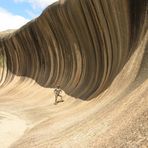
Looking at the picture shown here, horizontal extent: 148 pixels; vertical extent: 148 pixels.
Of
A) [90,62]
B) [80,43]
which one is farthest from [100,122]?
[80,43]

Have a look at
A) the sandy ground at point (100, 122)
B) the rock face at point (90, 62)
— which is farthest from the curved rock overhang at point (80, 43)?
the sandy ground at point (100, 122)

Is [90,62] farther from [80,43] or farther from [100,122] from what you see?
[100,122]

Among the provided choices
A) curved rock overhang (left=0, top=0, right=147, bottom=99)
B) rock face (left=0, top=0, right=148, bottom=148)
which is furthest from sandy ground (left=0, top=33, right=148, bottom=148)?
curved rock overhang (left=0, top=0, right=147, bottom=99)

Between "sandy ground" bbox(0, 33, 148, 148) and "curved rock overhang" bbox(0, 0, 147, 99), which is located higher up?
"curved rock overhang" bbox(0, 0, 147, 99)

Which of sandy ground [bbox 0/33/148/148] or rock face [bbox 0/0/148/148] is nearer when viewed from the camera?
sandy ground [bbox 0/33/148/148]

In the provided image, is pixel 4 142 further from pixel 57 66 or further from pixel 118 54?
pixel 57 66

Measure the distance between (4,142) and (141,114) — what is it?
15.6 feet

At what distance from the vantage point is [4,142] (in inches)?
396

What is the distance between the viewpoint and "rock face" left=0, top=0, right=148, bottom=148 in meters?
7.52

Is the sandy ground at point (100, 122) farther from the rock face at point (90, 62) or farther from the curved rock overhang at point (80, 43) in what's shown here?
the curved rock overhang at point (80, 43)

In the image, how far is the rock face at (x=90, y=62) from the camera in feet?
24.7

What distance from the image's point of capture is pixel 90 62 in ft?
57.5

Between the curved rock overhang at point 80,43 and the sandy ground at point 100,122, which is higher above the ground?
the curved rock overhang at point 80,43

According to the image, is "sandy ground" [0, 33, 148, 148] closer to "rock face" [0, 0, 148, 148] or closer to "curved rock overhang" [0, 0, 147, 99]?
"rock face" [0, 0, 148, 148]
